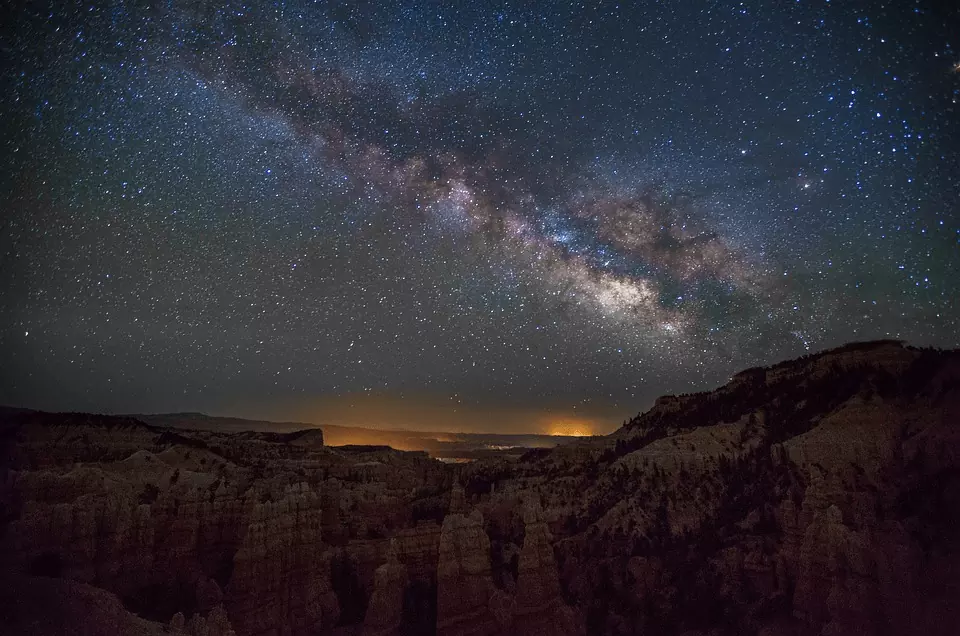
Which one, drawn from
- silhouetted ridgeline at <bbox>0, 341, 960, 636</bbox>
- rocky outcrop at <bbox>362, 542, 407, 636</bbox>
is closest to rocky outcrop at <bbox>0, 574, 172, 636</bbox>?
silhouetted ridgeline at <bbox>0, 341, 960, 636</bbox>

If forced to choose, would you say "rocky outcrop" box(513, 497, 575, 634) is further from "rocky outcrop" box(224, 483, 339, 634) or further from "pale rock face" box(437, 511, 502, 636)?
"rocky outcrop" box(224, 483, 339, 634)

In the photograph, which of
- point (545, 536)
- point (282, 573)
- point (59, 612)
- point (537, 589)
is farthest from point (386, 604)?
point (59, 612)

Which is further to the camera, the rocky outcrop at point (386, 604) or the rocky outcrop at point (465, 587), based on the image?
the rocky outcrop at point (465, 587)

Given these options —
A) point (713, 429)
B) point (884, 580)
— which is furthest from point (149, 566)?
point (713, 429)

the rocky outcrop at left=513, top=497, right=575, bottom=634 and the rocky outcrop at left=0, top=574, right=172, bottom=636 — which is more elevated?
the rocky outcrop at left=0, top=574, right=172, bottom=636

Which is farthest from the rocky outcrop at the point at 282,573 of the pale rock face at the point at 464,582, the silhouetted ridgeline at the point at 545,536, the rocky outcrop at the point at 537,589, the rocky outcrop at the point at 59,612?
the rocky outcrop at the point at 59,612

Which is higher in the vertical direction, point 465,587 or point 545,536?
point 545,536

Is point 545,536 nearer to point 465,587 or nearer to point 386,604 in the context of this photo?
point 465,587

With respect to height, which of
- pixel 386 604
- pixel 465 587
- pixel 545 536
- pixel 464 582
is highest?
pixel 545 536

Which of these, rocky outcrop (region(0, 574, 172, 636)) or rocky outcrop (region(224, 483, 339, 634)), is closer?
rocky outcrop (region(0, 574, 172, 636))

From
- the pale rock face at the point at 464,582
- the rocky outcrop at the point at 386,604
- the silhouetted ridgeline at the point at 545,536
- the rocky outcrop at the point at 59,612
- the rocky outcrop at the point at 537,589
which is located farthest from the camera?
the rocky outcrop at the point at 537,589

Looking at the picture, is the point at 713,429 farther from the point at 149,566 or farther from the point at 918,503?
the point at 149,566

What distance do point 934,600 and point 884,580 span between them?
236 cm

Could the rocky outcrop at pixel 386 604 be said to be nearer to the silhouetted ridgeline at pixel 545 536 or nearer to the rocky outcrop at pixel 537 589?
the silhouetted ridgeline at pixel 545 536
